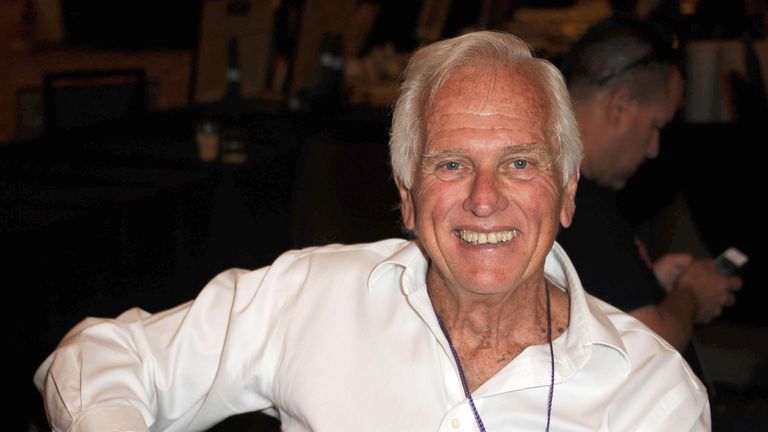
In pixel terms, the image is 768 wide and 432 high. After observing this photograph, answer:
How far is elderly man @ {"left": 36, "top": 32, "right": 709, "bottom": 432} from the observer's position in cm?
146

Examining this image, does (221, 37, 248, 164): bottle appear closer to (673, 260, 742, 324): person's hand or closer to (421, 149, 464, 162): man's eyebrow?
(673, 260, 742, 324): person's hand

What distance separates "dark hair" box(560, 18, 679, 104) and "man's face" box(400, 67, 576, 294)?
85 cm

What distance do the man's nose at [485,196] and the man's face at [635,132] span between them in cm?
88

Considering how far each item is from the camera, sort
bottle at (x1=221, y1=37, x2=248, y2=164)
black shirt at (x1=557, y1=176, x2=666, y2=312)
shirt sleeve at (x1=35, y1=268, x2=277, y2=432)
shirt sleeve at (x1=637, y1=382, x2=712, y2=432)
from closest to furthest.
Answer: shirt sleeve at (x1=637, y1=382, x2=712, y2=432), shirt sleeve at (x1=35, y1=268, x2=277, y2=432), black shirt at (x1=557, y1=176, x2=666, y2=312), bottle at (x1=221, y1=37, x2=248, y2=164)

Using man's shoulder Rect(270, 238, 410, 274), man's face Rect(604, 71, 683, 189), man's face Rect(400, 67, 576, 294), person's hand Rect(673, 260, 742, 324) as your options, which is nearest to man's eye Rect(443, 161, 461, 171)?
man's face Rect(400, 67, 576, 294)

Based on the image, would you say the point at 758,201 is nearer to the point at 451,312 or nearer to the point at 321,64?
the point at 321,64

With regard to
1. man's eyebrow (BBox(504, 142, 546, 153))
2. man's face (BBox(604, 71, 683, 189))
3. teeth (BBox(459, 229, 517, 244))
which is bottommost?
man's face (BBox(604, 71, 683, 189))

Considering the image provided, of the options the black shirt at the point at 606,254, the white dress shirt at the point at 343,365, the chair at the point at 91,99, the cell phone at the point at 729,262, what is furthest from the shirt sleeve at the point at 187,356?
the chair at the point at 91,99

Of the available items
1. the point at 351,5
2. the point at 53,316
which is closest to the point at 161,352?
the point at 53,316

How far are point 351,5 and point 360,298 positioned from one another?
→ 4.54 meters

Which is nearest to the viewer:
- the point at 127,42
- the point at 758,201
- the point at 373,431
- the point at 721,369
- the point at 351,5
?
the point at 373,431

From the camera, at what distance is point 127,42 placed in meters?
13.7

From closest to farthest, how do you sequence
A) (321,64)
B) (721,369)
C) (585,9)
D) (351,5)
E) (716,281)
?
(716,281)
(721,369)
(321,64)
(351,5)
(585,9)

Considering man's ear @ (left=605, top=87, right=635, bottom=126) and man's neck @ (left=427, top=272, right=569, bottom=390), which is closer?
man's neck @ (left=427, top=272, right=569, bottom=390)
